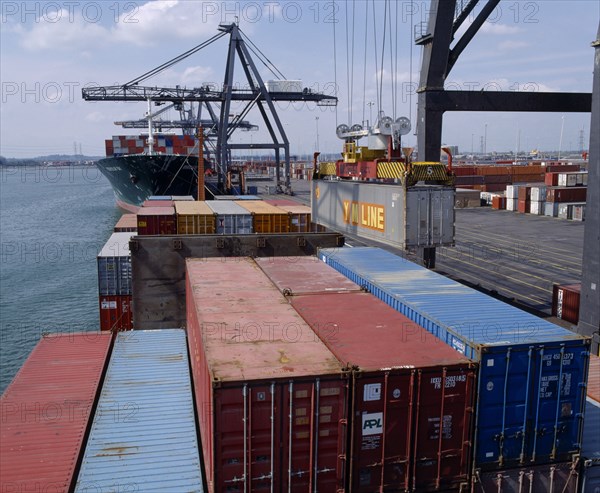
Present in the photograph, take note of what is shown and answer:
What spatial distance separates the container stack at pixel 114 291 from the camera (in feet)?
78.9

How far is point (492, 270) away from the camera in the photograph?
39.0m

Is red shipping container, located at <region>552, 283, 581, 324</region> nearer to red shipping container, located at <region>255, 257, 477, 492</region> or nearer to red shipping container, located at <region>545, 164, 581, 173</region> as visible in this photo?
red shipping container, located at <region>255, 257, 477, 492</region>

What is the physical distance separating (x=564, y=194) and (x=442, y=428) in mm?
68155

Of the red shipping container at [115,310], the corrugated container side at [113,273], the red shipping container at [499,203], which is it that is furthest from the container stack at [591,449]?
the red shipping container at [499,203]

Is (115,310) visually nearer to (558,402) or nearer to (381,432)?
(381,432)

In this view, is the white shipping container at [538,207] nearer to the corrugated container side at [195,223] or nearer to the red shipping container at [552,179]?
the red shipping container at [552,179]

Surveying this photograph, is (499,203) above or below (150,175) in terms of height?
below

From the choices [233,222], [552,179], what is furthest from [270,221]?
[552,179]

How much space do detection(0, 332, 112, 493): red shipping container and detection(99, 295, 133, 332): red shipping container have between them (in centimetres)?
802

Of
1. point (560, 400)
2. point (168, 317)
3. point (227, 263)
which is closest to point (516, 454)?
point (560, 400)

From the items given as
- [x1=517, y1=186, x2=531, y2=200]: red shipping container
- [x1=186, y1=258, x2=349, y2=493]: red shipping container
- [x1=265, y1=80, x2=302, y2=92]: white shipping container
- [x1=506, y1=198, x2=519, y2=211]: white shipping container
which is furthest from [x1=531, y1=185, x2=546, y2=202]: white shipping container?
[x1=186, y1=258, x2=349, y2=493]: red shipping container

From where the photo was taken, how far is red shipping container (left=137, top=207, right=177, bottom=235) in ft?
78.7

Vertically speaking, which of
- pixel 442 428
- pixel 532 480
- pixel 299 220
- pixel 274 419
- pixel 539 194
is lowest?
pixel 532 480

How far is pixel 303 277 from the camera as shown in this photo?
651 inches
